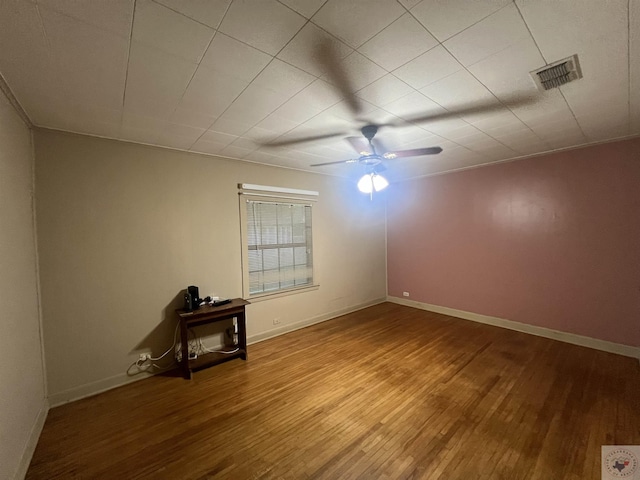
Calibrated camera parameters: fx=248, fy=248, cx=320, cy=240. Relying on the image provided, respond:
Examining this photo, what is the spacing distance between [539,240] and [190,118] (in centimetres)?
502

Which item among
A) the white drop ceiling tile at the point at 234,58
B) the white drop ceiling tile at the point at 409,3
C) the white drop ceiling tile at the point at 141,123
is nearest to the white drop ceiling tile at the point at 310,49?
the white drop ceiling tile at the point at 234,58

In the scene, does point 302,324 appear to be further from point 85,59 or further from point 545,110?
point 545,110

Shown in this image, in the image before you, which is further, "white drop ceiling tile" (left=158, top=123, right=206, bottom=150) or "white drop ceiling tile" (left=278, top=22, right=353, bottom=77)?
"white drop ceiling tile" (left=158, top=123, right=206, bottom=150)

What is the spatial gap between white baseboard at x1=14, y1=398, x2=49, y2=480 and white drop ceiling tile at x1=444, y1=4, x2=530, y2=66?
3.95 metres

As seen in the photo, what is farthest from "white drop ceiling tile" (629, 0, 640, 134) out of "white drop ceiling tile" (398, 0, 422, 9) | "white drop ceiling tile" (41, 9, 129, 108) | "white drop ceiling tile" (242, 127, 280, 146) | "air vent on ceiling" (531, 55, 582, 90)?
"white drop ceiling tile" (41, 9, 129, 108)

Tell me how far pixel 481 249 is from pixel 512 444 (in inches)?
127

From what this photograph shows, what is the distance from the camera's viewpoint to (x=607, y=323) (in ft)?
10.9

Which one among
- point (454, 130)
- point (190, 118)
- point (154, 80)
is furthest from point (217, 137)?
point (454, 130)

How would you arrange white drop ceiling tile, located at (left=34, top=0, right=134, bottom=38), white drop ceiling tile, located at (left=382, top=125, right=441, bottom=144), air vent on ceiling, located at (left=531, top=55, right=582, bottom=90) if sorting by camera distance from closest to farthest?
white drop ceiling tile, located at (left=34, top=0, right=134, bottom=38) → air vent on ceiling, located at (left=531, top=55, right=582, bottom=90) → white drop ceiling tile, located at (left=382, top=125, right=441, bottom=144)

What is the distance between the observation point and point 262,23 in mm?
1308

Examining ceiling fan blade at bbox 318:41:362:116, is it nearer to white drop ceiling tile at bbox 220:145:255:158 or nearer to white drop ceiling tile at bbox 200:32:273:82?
white drop ceiling tile at bbox 200:32:273:82

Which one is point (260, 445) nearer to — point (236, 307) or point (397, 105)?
point (236, 307)

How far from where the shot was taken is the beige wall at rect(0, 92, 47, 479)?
1.64m

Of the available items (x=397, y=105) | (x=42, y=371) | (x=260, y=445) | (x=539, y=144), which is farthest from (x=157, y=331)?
(x=539, y=144)
